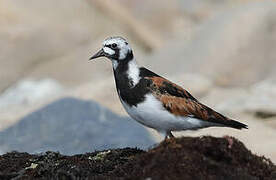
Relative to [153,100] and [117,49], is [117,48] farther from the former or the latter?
[153,100]

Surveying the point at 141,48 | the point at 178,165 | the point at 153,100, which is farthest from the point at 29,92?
Result: the point at 178,165

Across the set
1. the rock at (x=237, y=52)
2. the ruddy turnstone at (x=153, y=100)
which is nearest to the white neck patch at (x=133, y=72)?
the ruddy turnstone at (x=153, y=100)

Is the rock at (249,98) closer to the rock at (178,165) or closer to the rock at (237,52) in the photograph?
the rock at (237,52)

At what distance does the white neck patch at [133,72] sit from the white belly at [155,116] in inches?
10.2

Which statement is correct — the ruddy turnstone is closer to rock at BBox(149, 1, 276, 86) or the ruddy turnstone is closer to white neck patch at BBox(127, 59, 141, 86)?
white neck patch at BBox(127, 59, 141, 86)

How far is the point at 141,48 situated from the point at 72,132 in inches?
467

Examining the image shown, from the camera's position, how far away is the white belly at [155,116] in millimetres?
8094

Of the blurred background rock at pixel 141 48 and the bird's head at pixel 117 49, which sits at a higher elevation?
the blurred background rock at pixel 141 48

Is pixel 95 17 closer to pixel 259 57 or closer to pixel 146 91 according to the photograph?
pixel 259 57

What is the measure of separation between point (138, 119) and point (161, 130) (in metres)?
0.33

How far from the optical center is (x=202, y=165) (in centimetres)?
608

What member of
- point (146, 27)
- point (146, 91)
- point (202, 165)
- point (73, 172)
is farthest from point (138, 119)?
point (146, 27)

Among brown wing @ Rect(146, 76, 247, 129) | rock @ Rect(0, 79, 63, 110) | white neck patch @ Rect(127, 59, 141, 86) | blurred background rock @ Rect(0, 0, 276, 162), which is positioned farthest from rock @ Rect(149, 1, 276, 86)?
white neck patch @ Rect(127, 59, 141, 86)

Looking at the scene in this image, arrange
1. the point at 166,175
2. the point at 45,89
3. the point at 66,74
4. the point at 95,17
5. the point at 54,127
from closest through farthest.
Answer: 1. the point at 166,175
2. the point at 54,127
3. the point at 45,89
4. the point at 66,74
5. the point at 95,17
